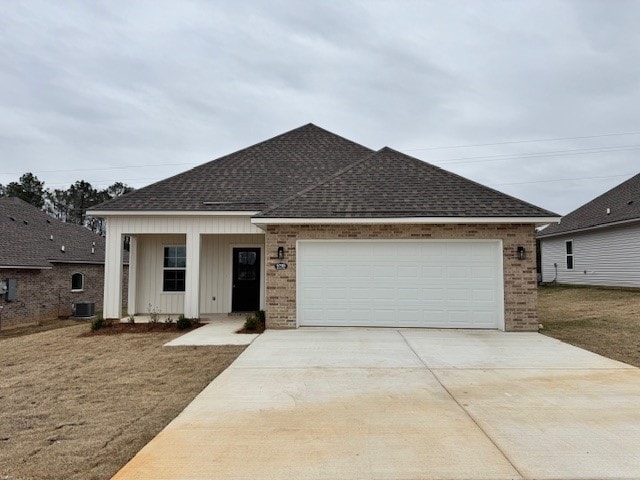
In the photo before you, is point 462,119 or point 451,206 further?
point 462,119

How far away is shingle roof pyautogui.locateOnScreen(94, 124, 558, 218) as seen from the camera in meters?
10.7

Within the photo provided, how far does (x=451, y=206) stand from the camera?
35.0 ft

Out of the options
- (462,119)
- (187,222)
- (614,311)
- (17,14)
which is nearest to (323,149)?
(187,222)

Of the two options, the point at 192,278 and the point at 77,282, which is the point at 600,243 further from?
the point at 77,282

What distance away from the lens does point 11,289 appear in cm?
1895

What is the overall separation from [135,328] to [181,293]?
2.53m

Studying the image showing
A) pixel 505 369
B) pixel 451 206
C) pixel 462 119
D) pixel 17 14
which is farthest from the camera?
pixel 462 119

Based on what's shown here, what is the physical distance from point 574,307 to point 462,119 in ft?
47.8

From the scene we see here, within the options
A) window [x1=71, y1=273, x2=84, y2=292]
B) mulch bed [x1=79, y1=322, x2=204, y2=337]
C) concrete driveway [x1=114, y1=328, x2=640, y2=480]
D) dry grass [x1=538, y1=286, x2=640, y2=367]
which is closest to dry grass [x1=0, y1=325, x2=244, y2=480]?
concrete driveway [x1=114, y1=328, x2=640, y2=480]

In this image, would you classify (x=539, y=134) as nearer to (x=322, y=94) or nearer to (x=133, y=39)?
(x=322, y=94)

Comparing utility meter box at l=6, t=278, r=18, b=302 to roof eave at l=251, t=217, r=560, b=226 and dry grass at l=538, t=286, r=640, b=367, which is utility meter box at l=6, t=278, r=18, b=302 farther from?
dry grass at l=538, t=286, r=640, b=367

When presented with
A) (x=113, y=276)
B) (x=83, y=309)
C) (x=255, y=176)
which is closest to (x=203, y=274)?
(x=113, y=276)

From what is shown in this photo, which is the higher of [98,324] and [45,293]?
[45,293]

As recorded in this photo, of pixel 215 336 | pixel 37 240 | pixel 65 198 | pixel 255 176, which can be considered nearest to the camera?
pixel 215 336
